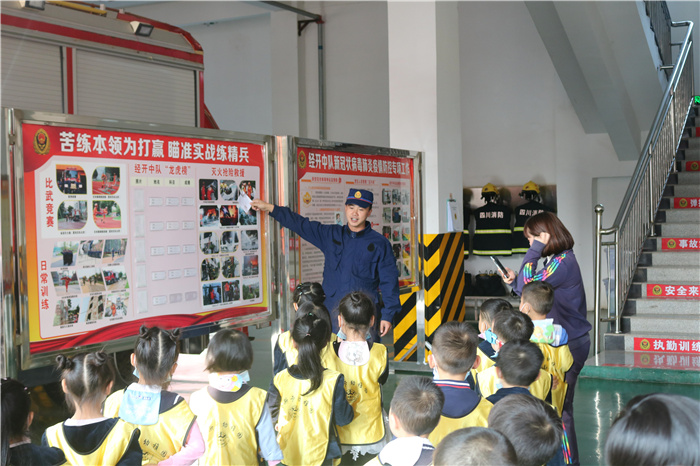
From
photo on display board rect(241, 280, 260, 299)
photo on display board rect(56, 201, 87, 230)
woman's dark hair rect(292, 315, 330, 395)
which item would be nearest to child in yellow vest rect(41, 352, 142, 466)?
woman's dark hair rect(292, 315, 330, 395)

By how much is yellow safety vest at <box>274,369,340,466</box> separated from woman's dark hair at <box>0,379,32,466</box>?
1058 millimetres

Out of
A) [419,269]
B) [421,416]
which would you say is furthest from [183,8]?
[421,416]

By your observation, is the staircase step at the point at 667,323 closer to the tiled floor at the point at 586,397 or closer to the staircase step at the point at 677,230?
the tiled floor at the point at 586,397

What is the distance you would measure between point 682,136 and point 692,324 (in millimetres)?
3196

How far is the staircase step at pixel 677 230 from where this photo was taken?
7133 millimetres

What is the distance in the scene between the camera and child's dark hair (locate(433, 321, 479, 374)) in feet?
8.25

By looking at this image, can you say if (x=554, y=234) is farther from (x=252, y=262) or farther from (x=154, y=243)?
(x=154, y=243)

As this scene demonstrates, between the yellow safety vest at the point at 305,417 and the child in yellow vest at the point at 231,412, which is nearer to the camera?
the child in yellow vest at the point at 231,412

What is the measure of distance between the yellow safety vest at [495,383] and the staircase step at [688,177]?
5.93 meters

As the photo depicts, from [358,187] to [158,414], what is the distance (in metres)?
3.03

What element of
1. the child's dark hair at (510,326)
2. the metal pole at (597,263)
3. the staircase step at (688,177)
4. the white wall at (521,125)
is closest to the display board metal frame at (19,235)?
the child's dark hair at (510,326)

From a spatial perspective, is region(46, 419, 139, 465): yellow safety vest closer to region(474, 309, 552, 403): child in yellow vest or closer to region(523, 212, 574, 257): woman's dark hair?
region(474, 309, 552, 403): child in yellow vest

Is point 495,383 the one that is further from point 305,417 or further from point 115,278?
point 115,278

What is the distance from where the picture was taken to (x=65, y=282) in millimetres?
3049
